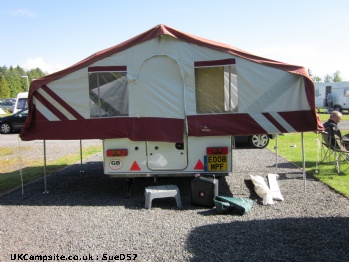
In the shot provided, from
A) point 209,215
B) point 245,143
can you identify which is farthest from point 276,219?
point 245,143

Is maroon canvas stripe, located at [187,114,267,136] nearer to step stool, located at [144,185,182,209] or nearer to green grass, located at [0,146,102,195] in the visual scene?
step stool, located at [144,185,182,209]

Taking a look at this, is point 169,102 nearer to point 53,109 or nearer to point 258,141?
point 53,109

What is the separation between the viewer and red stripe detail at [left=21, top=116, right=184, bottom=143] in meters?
5.35

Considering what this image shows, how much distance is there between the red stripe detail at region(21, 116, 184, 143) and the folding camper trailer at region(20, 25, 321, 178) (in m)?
0.02

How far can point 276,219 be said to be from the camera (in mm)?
4473

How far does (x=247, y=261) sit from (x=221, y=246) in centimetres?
40

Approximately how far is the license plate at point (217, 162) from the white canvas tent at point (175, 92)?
0.41m

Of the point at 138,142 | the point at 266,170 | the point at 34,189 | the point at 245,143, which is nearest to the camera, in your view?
the point at 138,142

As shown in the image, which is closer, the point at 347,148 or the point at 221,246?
the point at 221,246

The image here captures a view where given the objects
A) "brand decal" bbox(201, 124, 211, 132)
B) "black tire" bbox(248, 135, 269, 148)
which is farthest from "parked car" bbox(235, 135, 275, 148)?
"brand decal" bbox(201, 124, 211, 132)

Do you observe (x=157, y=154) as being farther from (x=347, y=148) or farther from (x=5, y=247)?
(x=347, y=148)

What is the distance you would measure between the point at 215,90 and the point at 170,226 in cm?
237

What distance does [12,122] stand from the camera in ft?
60.4

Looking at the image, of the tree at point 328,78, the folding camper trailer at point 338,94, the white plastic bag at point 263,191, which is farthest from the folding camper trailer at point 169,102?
the tree at point 328,78
